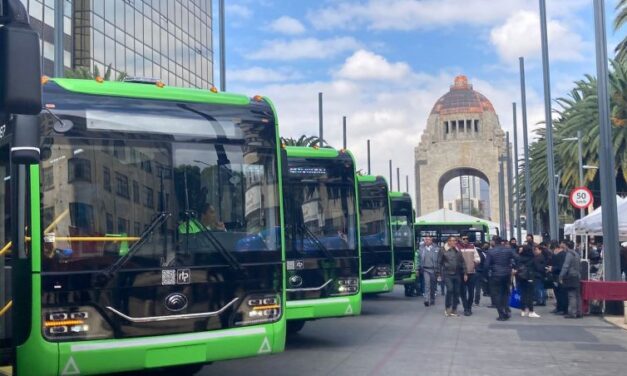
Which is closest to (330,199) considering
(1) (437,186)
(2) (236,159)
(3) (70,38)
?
(2) (236,159)

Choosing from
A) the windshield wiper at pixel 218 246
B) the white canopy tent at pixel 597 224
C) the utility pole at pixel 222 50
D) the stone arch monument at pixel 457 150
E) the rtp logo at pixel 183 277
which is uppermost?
the stone arch monument at pixel 457 150

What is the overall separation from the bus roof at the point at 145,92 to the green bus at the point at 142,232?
0.01 m

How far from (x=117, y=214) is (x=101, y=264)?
437 mm

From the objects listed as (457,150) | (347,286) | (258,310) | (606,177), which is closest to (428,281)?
(606,177)

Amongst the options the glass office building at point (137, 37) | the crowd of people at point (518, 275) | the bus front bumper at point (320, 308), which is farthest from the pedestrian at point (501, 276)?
the glass office building at point (137, 37)

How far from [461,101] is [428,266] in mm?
83122

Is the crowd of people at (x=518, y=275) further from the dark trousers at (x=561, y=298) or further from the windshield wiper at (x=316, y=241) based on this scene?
the windshield wiper at (x=316, y=241)

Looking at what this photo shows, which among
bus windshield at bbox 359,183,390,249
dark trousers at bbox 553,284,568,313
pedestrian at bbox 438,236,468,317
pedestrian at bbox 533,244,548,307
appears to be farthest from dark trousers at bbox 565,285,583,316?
bus windshield at bbox 359,183,390,249

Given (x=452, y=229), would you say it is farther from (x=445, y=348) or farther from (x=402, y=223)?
(x=445, y=348)

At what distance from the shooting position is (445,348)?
12.1m

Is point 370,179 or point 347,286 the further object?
point 370,179

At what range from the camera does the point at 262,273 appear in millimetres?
7824

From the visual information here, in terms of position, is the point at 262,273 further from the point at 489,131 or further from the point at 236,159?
the point at 489,131

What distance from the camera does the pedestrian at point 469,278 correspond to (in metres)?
18.0
